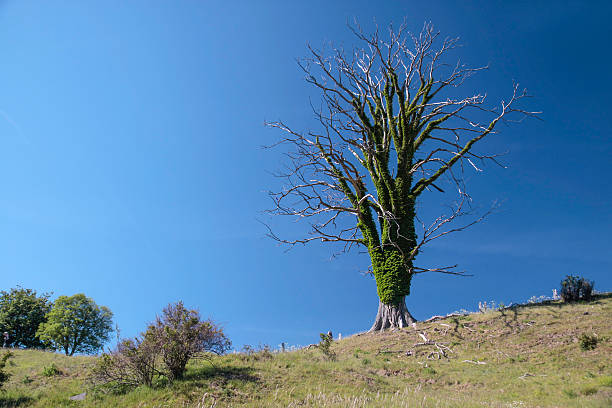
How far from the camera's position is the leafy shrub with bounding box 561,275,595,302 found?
20938 mm

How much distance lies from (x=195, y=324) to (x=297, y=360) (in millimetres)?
4014

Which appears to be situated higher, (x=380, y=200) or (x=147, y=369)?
(x=380, y=200)

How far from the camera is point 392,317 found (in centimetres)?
2112

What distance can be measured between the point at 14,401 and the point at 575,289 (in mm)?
25058

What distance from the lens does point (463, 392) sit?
38.4 feet

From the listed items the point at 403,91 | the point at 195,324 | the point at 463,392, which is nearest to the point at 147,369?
the point at 195,324

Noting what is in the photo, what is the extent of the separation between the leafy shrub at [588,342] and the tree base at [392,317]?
8446mm

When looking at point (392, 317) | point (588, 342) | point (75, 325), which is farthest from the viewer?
point (75, 325)

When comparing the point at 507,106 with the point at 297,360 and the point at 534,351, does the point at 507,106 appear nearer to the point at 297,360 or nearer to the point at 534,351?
the point at 534,351

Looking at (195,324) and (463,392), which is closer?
(195,324)

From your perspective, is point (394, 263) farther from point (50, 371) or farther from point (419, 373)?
point (50, 371)

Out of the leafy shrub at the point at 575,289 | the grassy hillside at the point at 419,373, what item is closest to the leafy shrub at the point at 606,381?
the grassy hillside at the point at 419,373

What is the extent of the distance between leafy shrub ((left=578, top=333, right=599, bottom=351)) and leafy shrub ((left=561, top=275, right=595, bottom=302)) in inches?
352

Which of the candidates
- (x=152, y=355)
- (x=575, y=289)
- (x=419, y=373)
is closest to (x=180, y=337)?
(x=152, y=355)
